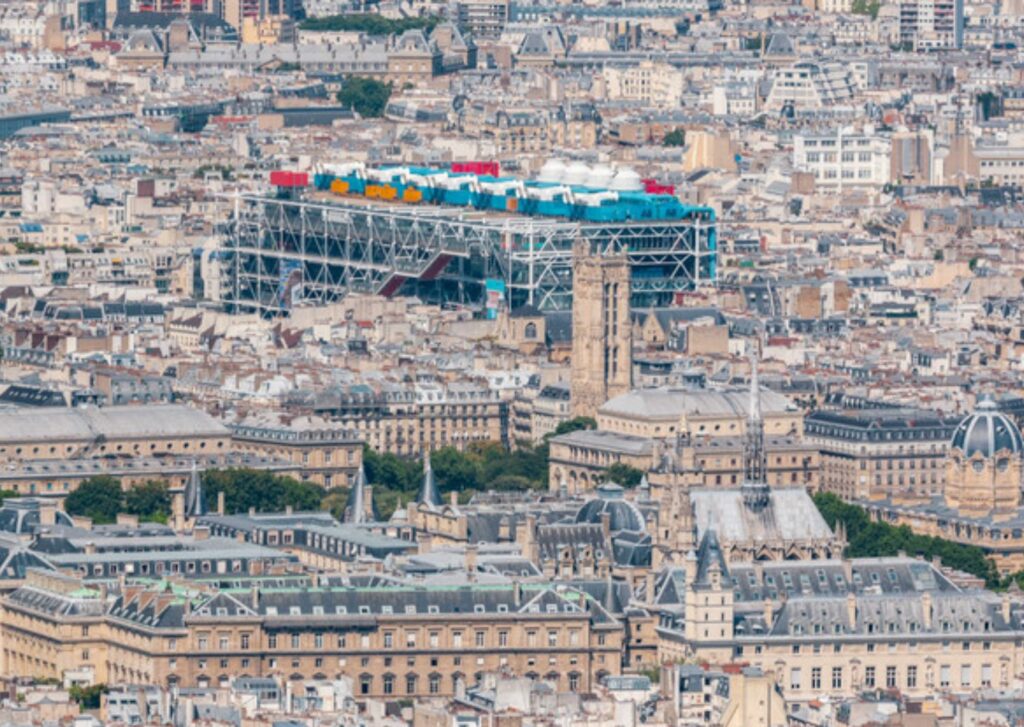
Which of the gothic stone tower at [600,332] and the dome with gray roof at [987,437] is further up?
the dome with gray roof at [987,437]

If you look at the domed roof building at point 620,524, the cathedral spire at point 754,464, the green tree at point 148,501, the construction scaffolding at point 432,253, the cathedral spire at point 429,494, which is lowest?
the construction scaffolding at point 432,253

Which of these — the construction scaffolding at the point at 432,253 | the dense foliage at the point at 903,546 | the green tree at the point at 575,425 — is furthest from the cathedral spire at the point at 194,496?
the construction scaffolding at the point at 432,253

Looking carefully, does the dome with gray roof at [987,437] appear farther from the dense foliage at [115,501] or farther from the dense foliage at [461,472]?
the dense foliage at [115,501]

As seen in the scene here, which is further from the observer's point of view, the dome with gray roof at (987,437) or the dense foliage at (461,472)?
the dense foliage at (461,472)

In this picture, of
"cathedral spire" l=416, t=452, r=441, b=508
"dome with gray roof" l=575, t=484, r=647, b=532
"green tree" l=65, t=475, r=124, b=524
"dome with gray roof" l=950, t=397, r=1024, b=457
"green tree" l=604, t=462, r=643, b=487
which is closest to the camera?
"dome with gray roof" l=575, t=484, r=647, b=532

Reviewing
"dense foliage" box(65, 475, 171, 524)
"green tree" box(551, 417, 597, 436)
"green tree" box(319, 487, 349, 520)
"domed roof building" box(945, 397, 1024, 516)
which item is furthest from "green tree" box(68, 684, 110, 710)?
"green tree" box(551, 417, 597, 436)

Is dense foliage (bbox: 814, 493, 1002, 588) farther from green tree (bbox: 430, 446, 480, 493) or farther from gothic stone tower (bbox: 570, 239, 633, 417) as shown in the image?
gothic stone tower (bbox: 570, 239, 633, 417)
